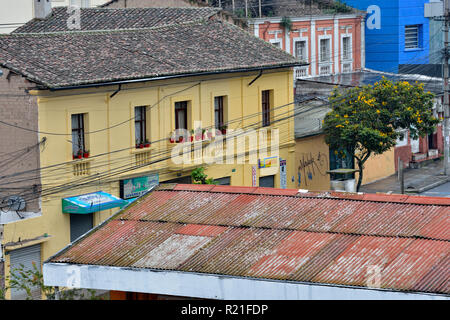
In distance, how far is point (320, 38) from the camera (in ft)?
155

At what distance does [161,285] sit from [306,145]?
22.9 metres

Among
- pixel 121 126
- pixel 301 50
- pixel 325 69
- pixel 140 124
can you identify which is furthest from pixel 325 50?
pixel 121 126

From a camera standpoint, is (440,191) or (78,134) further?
(440,191)

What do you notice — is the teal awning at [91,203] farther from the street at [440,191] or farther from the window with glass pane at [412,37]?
the window with glass pane at [412,37]

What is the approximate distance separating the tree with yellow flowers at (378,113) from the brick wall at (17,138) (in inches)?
527

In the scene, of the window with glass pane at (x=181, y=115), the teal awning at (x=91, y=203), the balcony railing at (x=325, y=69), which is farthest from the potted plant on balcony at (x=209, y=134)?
the balcony railing at (x=325, y=69)

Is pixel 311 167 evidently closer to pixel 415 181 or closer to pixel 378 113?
pixel 378 113

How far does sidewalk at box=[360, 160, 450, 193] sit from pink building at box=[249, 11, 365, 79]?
21.8 feet

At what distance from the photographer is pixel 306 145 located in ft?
124

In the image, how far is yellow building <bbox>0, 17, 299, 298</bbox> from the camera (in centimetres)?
2694

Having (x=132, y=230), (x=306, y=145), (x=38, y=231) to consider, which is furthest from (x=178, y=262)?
(x=306, y=145)

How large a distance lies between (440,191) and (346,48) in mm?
12414

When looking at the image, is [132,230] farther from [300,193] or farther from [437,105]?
[437,105]

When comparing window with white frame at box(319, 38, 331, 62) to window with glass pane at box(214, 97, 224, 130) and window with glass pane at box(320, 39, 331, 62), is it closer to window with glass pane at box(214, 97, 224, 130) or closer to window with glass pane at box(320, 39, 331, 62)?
window with glass pane at box(320, 39, 331, 62)
